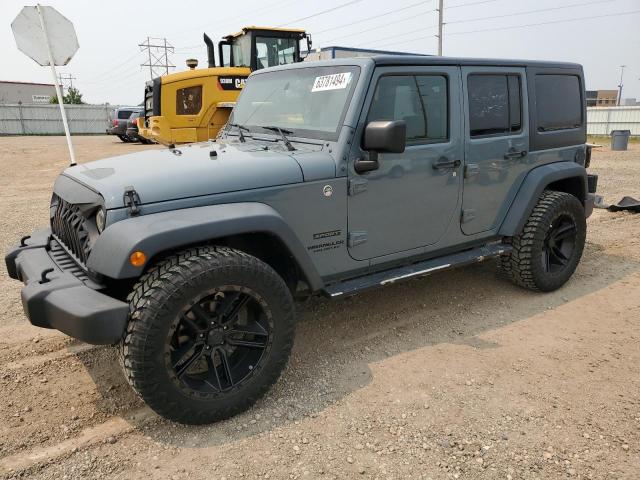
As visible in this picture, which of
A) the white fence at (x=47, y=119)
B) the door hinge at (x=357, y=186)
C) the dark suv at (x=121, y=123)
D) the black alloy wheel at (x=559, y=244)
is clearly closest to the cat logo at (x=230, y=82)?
the black alloy wheel at (x=559, y=244)

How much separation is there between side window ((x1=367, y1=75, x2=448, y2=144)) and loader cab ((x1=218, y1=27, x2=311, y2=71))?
7.58 m

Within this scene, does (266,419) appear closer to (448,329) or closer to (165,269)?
(165,269)

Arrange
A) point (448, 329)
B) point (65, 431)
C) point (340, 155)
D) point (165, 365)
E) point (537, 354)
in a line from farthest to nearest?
point (448, 329), point (537, 354), point (340, 155), point (65, 431), point (165, 365)

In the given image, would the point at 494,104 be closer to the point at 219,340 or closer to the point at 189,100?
the point at 219,340

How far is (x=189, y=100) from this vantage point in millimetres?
10086

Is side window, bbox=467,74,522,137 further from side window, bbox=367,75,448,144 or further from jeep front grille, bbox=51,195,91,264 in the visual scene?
jeep front grille, bbox=51,195,91,264

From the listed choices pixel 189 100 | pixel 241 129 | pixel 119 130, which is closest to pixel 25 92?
pixel 119 130

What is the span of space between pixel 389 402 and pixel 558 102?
3135 millimetres

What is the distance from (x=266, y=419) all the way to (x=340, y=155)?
158 centimetres

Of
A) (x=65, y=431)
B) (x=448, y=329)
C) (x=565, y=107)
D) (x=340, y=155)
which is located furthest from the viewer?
(x=565, y=107)

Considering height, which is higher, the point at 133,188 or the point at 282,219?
the point at 133,188

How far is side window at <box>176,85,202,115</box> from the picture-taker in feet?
32.8

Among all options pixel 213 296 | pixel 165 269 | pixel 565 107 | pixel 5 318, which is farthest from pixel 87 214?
pixel 565 107

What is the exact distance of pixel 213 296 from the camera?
2539 millimetres
